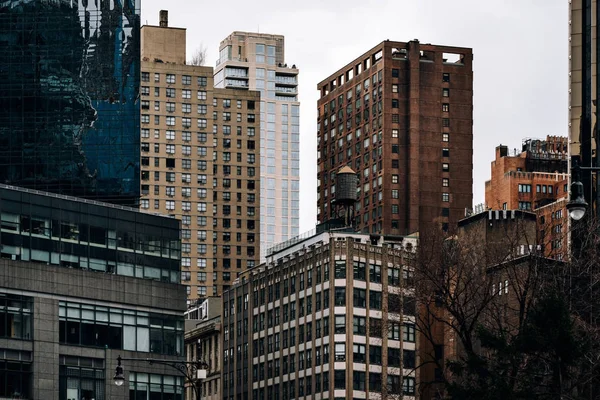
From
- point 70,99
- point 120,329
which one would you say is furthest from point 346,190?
point 120,329

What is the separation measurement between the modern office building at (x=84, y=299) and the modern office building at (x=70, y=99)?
3837 cm

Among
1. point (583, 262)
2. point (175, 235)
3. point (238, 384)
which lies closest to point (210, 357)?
point (238, 384)

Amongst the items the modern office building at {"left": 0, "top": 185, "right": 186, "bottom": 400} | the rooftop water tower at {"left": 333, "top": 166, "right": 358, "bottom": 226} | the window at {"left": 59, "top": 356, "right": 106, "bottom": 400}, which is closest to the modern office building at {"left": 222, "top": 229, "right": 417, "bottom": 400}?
the rooftop water tower at {"left": 333, "top": 166, "right": 358, "bottom": 226}

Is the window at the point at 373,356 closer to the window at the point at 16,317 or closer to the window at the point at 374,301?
the window at the point at 374,301

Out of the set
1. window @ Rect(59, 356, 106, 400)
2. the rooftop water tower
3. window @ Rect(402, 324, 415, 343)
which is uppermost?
the rooftop water tower

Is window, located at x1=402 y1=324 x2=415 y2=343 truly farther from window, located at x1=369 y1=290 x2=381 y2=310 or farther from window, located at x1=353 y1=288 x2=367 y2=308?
window, located at x1=353 y1=288 x2=367 y2=308

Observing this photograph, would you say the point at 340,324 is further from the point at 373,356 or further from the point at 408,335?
the point at 408,335

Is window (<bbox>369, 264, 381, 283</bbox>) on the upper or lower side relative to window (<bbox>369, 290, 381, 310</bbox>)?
upper

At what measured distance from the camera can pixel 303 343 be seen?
167m

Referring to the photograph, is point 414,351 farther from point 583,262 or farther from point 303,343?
point 583,262

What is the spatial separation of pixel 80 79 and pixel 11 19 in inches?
393

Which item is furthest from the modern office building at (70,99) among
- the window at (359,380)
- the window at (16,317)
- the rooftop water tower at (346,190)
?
the window at (16,317)

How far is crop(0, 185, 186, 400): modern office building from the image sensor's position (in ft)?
387

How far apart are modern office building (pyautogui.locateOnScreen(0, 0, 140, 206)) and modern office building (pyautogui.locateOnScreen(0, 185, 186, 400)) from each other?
38.4m
